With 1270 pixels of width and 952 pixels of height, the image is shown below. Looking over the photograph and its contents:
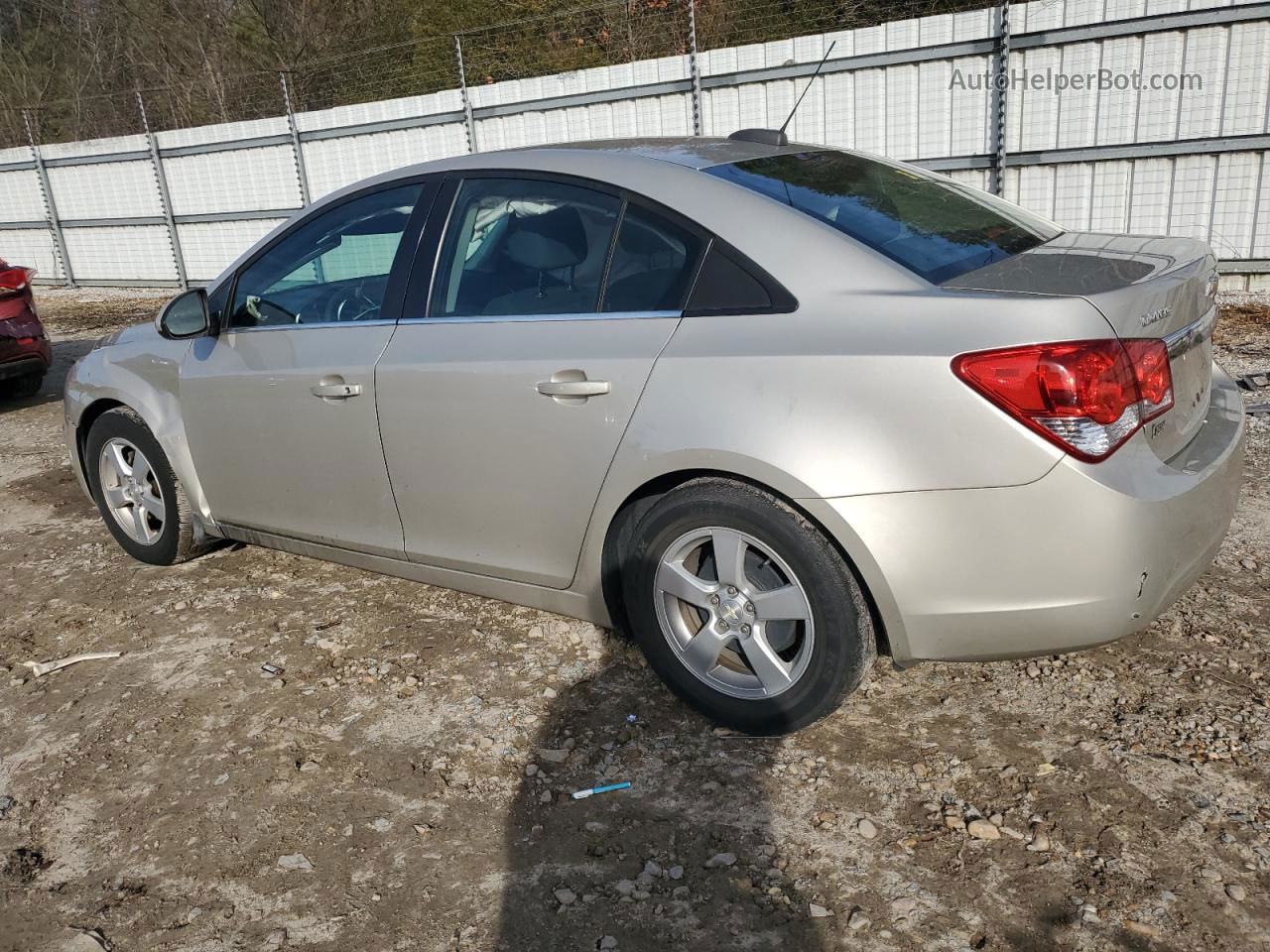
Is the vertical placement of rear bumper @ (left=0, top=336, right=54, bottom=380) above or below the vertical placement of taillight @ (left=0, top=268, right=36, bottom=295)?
below

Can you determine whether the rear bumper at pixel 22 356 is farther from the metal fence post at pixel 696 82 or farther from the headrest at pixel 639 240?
the metal fence post at pixel 696 82

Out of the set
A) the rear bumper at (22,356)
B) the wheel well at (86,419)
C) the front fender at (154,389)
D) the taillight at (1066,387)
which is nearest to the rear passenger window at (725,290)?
the taillight at (1066,387)

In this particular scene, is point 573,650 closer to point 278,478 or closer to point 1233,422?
point 278,478

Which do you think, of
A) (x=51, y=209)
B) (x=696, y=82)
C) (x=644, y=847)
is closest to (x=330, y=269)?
(x=644, y=847)

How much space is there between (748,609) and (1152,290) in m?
1.28

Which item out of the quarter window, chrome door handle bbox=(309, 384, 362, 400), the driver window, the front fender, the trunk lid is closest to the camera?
the trunk lid

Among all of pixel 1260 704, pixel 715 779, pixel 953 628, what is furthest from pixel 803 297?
pixel 1260 704

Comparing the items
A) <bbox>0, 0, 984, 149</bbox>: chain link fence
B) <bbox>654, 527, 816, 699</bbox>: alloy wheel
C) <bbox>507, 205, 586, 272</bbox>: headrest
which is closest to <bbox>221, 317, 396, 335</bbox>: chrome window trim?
<bbox>507, 205, 586, 272</bbox>: headrest

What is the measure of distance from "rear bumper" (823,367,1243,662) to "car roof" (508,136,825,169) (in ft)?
4.07

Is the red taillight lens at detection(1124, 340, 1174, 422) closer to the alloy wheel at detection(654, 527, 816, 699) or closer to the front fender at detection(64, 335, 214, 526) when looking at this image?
the alloy wheel at detection(654, 527, 816, 699)

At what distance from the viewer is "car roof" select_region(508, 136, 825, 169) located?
3.16m

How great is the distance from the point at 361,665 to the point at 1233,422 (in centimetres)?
281

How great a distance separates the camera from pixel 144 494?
4.44m

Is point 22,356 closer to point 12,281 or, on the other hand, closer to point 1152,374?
point 12,281
